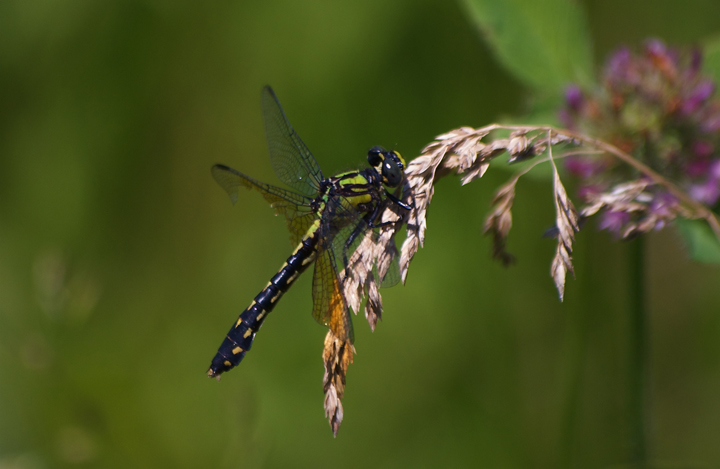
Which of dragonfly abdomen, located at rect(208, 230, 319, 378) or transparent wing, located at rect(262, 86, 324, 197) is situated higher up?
transparent wing, located at rect(262, 86, 324, 197)

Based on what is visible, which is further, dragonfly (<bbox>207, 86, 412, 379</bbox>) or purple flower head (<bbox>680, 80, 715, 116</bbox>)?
purple flower head (<bbox>680, 80, 715, 116</bbox>)

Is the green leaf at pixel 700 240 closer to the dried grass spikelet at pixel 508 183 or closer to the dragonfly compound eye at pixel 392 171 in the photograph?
the dried grass spikelet at pixel 508 183

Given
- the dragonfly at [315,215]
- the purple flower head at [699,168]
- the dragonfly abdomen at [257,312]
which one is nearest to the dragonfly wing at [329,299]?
the dragonfly at [315,215]

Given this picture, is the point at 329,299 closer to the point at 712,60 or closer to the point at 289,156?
the point at 289,156

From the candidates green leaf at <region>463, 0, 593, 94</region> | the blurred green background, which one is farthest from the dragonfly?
green leaf at <region>463, 0, 593, 94</region>

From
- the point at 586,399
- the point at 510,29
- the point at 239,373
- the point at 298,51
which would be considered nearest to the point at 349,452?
the point at 239,373

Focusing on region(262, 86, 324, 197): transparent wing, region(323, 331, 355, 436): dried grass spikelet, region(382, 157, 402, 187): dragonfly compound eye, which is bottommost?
region(323, 331, 355, 436): dried grass spikelet

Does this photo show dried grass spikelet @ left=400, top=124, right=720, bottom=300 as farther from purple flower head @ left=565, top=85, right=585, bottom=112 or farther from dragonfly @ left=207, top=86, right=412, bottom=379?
purple flower head @ left=565, top=85, right=585, bottom=112
